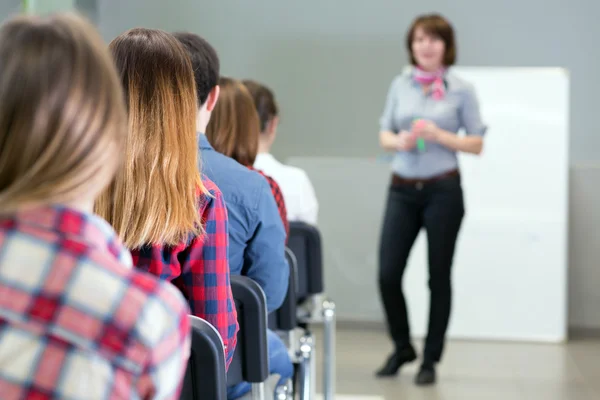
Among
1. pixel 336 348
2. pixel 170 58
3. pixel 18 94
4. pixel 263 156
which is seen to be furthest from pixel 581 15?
pixel 18 94

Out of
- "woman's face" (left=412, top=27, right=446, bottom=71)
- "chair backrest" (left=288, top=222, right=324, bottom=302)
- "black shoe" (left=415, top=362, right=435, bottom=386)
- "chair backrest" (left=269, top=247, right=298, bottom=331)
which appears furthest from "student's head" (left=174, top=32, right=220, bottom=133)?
"black shoe" (left=415, top=362, right=435, bottom=386)

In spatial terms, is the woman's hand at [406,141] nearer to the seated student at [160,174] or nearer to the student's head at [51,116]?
the seated student at [160,174]

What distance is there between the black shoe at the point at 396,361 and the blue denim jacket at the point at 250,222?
1.96 m

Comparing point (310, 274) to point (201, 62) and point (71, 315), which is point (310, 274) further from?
point (71, 315)

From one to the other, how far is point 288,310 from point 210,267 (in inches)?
45.2

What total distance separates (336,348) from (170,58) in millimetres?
3461

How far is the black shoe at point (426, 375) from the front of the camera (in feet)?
13.4

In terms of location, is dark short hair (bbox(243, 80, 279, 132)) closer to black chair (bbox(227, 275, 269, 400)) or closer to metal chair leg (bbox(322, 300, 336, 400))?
metal chair leg (bbox(322, 300, 336, 400))

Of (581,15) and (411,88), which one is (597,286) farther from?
(411,88)

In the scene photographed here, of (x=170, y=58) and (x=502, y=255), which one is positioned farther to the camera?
(x=502, y=255)

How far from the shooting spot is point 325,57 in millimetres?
5301

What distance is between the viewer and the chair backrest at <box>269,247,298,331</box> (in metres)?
2.71

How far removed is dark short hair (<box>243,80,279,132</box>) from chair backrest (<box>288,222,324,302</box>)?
396mm

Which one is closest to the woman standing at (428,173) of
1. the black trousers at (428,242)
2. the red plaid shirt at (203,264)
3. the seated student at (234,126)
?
the black trousers at (428,242)
